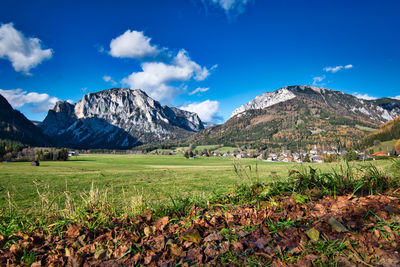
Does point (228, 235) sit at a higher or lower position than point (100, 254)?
higher

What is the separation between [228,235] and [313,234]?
0.95 metres

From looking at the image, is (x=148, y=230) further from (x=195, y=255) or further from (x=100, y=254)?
(x=195, y=255)

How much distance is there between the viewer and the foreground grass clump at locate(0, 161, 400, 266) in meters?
1.98

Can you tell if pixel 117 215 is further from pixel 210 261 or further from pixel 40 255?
pixel 210 261

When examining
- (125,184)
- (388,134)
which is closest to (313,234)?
(125,184)

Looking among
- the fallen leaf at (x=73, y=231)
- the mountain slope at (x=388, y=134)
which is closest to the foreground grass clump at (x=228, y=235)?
the fallen leaf at (x=73, y=231)

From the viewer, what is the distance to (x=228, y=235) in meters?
2.45

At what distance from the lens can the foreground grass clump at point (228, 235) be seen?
6.51 ft

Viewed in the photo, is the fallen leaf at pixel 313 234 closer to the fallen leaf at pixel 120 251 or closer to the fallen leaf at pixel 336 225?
the fallen leaf at pixel 336 225

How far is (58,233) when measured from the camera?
9.62 feet

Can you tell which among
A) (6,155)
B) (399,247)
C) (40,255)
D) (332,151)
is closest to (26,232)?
(40,255)

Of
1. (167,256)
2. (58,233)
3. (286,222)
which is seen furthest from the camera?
(58,233)

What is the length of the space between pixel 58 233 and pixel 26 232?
1.82 feet

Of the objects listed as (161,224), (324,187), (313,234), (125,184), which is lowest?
(125,184)
